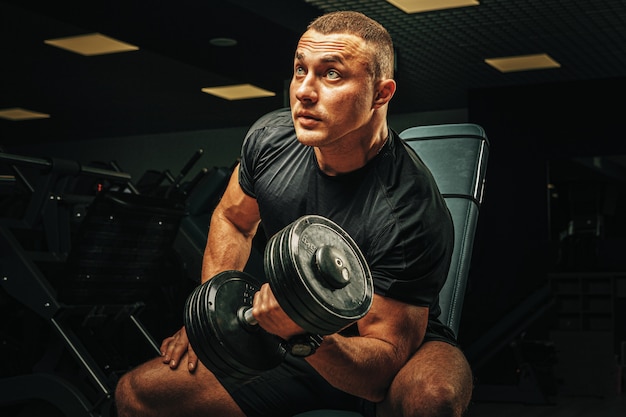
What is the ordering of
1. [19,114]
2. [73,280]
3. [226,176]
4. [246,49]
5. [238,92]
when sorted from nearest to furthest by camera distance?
1. [73,280]
2. [226,176]
3. [246,49]
4. [238,92]
5. [19,114]

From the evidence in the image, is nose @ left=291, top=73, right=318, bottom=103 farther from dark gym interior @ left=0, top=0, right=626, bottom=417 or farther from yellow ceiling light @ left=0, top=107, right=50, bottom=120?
yellow ceiling light @ left=0, top=107, right=50, bottom=120

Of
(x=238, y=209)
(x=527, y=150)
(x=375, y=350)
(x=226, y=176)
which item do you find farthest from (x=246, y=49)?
(x=375, y=350)

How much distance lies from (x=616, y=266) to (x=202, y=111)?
4828 mm

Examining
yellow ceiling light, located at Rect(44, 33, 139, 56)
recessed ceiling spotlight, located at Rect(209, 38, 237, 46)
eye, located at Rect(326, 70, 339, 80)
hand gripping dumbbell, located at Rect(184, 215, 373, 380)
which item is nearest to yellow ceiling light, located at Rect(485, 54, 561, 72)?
recessed ceiling spotlight, located at Rect(209, 38, 237, 46)

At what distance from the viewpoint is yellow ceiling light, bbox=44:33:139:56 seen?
21.9ft

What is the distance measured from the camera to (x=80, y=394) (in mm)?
3158

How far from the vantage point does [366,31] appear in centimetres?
145

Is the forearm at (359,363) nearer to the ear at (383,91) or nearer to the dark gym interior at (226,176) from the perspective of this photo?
the ear at (383,91)

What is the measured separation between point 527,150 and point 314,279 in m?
6.82

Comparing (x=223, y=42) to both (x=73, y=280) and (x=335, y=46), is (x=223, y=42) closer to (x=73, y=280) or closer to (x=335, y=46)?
(x=73, y=280)

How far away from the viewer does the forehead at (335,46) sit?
1423 millimetres

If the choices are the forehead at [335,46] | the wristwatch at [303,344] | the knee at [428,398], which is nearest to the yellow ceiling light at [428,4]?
the forehead at [335,46]

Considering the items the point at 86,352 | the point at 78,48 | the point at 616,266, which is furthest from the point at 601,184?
the point at 86,352

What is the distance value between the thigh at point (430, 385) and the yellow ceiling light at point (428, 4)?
414 cm
